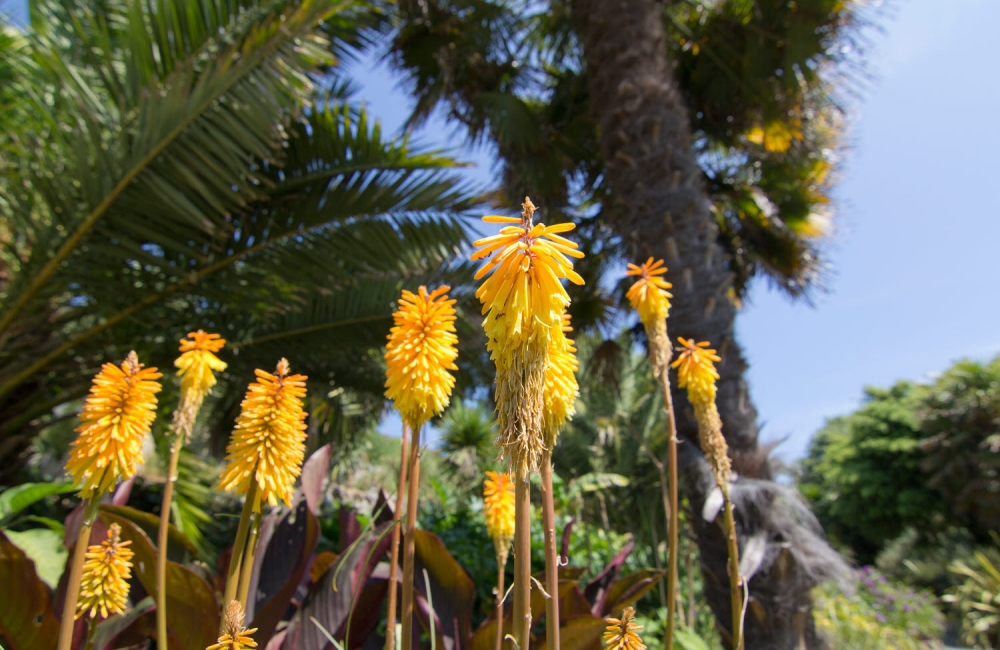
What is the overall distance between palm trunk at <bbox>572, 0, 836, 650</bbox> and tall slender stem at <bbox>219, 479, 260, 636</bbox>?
2.34m

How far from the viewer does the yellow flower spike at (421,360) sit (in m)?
1.05

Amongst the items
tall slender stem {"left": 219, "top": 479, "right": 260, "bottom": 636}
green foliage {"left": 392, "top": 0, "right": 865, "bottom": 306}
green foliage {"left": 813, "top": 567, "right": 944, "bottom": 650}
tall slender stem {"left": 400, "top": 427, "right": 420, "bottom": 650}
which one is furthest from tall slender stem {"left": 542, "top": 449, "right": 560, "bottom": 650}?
green foliage {"left": 813, "top": 567, "right": 944, "bottom": 650}

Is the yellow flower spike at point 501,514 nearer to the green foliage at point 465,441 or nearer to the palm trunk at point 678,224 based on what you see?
the palm trunk at point 678,224

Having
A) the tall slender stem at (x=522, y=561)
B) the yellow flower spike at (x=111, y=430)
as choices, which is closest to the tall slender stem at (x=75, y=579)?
the yellow flower spike at (x=111, y=430)

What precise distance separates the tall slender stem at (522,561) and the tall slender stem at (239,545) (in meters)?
0.49

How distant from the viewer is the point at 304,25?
10.4 feet

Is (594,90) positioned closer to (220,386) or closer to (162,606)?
(220,386)

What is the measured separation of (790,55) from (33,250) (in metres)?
5.53

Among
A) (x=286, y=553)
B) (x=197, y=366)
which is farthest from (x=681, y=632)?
(x=197, y=366)

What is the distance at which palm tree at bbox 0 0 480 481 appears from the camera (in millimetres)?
2943

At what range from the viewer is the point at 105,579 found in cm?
114

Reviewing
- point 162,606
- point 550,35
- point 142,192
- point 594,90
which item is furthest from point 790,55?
point 162,606

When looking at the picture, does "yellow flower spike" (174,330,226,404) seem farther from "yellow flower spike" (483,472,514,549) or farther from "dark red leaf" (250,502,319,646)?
"yellow flower spike" (483,472,514,549)

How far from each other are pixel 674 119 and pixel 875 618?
284 inches
